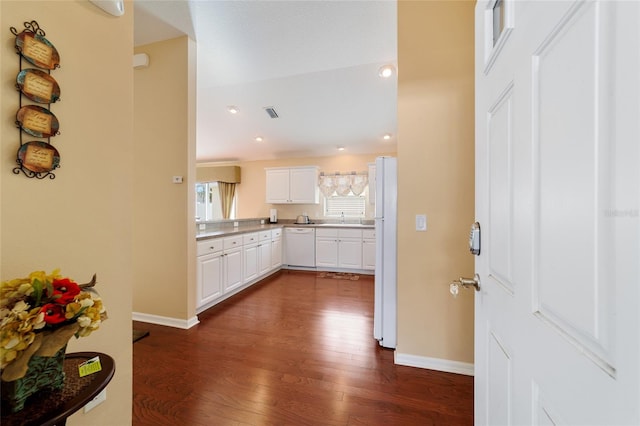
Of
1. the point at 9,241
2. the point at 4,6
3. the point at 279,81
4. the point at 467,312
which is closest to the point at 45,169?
the point at 9,241

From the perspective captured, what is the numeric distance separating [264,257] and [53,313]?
3577 millimetres

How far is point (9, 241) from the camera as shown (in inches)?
32.7

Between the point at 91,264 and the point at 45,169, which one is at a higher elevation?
the point at 45,169

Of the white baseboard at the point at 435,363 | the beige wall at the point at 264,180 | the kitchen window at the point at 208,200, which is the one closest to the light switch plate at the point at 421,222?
the white baseboard at the point at 435,363

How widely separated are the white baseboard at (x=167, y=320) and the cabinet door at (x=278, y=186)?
327 cm

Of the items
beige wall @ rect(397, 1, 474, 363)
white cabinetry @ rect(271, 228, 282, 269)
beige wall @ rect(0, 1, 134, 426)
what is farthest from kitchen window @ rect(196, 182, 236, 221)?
beige wall @ rect(397, 1, 474, 363)

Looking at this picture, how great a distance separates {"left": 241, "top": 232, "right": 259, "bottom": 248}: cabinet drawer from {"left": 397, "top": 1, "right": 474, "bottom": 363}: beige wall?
2.48 meters

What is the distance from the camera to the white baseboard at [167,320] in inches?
98.7

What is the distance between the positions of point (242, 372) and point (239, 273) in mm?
1829

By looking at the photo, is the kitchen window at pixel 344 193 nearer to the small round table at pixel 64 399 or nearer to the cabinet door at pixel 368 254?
the cabinet door at pixel 368 254

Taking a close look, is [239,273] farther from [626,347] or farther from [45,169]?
[626,347]

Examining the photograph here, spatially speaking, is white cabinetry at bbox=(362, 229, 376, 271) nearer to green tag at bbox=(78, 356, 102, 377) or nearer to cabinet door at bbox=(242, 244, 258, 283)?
cabinet door at bbox=(242, 244, 258, 283)

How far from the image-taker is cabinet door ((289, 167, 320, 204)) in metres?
5.32

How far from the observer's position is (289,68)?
3.05 m
